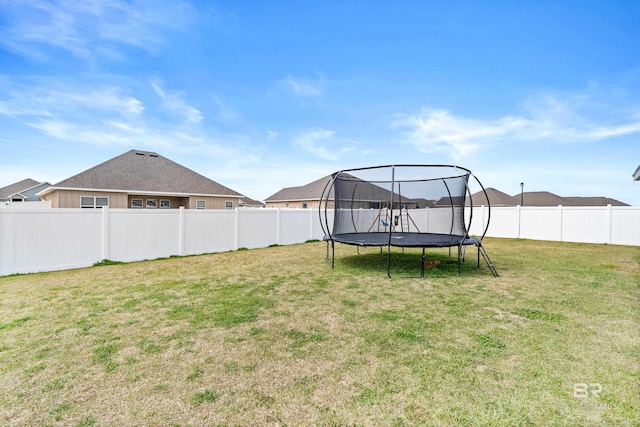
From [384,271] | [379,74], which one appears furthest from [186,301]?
[379,74]

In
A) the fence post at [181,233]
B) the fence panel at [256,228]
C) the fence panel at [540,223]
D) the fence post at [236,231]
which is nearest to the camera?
the fence post at [181,233]

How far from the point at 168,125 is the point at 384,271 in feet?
36.2

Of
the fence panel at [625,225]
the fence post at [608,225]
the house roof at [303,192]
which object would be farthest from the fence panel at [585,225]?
the house roof at [303,192]

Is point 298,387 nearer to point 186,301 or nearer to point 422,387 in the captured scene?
point 422,387

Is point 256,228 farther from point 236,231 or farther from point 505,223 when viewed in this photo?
point 505,223

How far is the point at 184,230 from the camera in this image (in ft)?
25.4

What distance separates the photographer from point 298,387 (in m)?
1.92

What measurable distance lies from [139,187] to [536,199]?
1309 inches

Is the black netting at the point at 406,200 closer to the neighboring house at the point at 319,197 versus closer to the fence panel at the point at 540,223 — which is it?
the neighboring house at the point at 319,197

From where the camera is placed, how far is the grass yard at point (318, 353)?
169 centimetres

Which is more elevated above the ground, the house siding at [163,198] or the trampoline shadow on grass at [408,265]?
the house siding at [163,198]

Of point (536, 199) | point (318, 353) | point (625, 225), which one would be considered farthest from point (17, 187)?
point (536, 199)

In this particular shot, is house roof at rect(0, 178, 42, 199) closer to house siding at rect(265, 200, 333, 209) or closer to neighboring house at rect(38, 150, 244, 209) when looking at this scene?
neighboring house at rect(38, 150, 244, 209)

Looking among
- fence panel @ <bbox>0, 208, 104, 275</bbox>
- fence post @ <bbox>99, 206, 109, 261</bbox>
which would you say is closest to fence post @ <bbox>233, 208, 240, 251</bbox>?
fence post @ <bbox>99, 206, 109, 261</bbox>
